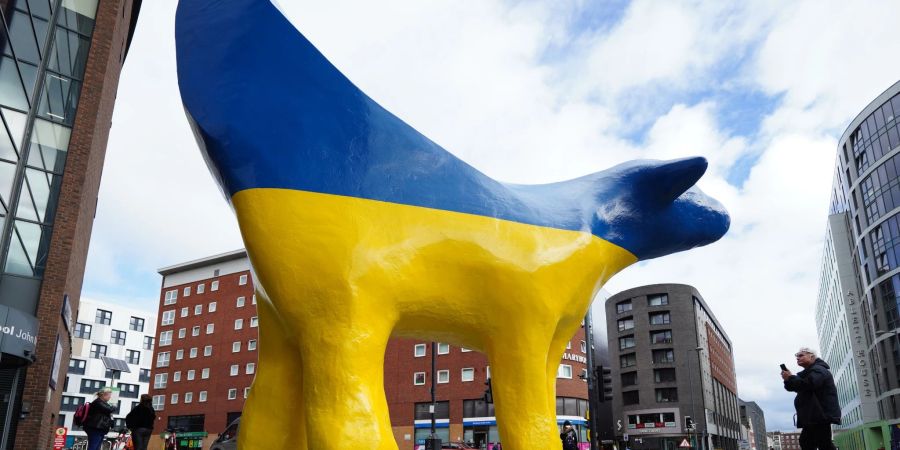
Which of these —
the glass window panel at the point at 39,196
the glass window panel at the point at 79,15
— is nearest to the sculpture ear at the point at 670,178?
the glass window panel at the point at 39,196

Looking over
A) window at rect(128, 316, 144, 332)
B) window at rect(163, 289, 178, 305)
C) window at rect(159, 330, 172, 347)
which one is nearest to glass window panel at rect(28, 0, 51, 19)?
window at rect(159, 330, 172, 347)

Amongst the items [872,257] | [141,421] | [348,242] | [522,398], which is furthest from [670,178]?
[872,257]

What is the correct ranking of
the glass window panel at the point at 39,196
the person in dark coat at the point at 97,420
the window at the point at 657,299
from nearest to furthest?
the person in dark coat at the point at 97,420 < the glass window panel at the point at 39,196 < the window at the point at 657,299

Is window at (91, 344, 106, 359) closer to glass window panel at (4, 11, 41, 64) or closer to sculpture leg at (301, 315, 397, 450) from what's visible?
glass window panel at (4, 11, 41, 64)

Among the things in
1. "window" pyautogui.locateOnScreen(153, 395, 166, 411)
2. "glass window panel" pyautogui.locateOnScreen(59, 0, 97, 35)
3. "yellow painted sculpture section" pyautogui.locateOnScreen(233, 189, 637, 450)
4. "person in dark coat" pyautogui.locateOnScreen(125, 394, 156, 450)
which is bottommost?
"person in dark coat" pyautogui.locateOnScreen(125, 394, 156, 450)

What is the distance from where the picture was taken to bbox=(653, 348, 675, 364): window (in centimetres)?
6419

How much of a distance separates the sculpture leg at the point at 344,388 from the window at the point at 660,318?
65921 millimetres

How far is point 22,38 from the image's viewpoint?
14727 millimetres

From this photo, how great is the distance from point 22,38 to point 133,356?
232ft

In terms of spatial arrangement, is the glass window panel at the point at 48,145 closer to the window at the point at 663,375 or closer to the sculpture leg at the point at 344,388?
the sculpture leg at the point at 344,388

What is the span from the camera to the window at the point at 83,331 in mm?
69812

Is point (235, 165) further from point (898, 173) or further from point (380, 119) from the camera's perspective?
point (898, 173)

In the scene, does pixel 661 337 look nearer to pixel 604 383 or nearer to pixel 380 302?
pixel 604 383

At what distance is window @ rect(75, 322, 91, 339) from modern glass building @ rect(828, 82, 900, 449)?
7369 centimetres
